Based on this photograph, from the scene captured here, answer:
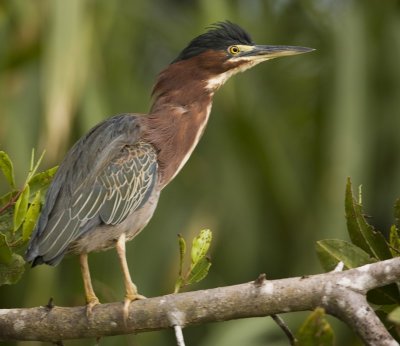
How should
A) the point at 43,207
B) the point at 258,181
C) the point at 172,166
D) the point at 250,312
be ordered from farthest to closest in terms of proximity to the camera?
the point at 258,181
the point at 172,166
the point at 43,207
the point at 250,312

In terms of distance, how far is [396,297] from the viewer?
7.89ft

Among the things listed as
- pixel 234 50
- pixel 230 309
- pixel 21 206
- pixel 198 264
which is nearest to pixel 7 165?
pixel 21 206

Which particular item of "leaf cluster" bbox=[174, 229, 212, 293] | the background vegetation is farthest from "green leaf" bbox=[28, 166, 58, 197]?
the background vegetation

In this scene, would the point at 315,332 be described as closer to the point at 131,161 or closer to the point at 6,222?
the point at 6,222

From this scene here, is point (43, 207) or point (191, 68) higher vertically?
point (191, 68)

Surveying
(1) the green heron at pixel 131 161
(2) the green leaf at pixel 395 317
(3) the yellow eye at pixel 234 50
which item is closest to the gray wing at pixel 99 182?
(1) the green heron at pixel 131 161

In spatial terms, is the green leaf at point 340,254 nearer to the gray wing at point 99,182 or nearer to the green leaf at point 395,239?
the green leaf at point 395,239

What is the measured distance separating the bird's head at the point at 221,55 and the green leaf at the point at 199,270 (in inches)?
39.3

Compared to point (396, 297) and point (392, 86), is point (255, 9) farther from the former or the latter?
point (396, 297)

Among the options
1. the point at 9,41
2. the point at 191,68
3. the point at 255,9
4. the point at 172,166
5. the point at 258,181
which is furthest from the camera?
the point at 255,9

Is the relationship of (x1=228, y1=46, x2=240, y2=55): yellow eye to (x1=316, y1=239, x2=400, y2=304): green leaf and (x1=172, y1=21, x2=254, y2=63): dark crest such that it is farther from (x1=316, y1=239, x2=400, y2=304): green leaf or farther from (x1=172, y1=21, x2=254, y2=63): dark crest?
(x1=316, y1=239, x2=400, y2=304): green leaf

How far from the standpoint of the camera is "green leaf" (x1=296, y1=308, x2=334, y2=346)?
207 centimetres

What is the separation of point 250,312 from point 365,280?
10.7 inches

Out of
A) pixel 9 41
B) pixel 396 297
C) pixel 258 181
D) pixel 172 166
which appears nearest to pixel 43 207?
pixel 172 166
